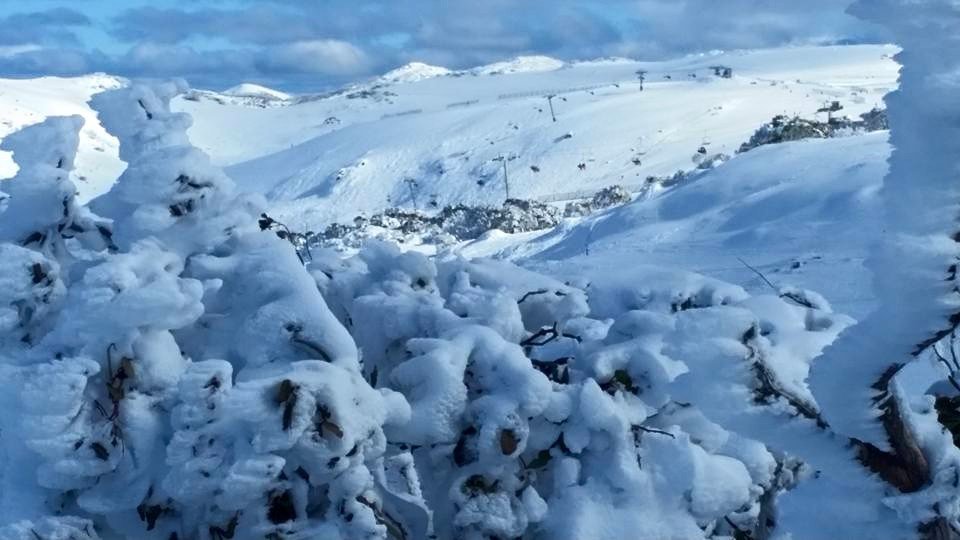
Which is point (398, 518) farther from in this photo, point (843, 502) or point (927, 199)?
point (927, 199)

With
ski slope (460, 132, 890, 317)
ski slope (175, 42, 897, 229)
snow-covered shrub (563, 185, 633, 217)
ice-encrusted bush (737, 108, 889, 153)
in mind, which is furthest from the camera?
ski slope (175, 42, 897, 229)

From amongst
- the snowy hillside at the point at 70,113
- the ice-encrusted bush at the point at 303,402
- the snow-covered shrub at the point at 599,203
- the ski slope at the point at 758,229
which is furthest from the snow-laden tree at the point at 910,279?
the snowy hillside at the point at 70,113

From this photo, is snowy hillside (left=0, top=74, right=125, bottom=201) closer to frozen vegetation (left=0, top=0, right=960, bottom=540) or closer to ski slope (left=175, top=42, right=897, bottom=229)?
ski slope (left=175, top=42, right=897, bottom=229)

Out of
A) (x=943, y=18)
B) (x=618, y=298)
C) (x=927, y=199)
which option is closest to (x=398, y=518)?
(x=618, y=298)

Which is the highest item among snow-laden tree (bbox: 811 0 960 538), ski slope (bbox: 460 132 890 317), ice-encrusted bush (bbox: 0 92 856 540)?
snow-laden tree (bbox: 811 0 960 538)

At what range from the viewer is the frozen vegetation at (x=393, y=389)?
2.18 m

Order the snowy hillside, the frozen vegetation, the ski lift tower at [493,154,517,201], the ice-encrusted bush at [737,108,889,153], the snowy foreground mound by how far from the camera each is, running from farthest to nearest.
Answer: the snowy hillside → the ski lift tower at [493,154,517,201] → the ice-encrusted bush at [737,108,889,153] → the snowy foreground mound → the frozen vegetation

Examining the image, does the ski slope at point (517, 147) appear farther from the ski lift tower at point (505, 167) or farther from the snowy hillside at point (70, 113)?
the snowy hillside at point (70, 113)

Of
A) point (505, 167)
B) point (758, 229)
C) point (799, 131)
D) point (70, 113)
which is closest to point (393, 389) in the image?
point (758, 229)

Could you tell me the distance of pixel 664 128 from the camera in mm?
55938

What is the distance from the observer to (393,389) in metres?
3.10

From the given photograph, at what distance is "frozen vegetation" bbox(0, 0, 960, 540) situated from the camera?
7.15 feet

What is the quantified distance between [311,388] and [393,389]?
0.52m

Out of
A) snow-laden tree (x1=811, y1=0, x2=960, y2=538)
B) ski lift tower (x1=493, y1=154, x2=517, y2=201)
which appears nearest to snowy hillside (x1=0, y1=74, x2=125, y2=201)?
ski lift tower (x1=493, y1=154, x2=517, y2=201)
